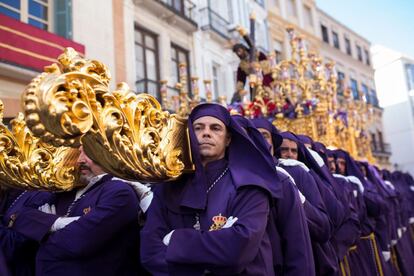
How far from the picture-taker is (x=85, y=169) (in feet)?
8.64

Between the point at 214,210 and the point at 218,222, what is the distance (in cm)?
7

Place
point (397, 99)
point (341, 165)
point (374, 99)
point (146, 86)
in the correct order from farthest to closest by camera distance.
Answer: point (397, 99) < point (374, 99) < point (146, 86) < point (341, 165)

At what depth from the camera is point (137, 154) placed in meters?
1.52

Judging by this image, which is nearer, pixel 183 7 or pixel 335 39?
pixel 183 7

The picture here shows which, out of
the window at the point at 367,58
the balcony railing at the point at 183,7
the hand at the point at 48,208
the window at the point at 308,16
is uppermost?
the window at the point at 308,16

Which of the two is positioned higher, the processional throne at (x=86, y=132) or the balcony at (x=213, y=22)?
the balcony at (x=213, y=22)

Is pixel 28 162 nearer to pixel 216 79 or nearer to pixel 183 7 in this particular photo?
pixel 183 7

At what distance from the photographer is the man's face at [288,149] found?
3641 millimetres

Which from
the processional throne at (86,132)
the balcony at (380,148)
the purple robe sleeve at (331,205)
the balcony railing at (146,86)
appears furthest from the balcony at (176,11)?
the balcony at (380,148)

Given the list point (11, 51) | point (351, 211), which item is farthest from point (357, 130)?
point (11, 51)

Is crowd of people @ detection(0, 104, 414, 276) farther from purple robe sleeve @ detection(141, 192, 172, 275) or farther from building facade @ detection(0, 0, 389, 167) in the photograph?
building facade @ detection(0, 0, 389, 167)

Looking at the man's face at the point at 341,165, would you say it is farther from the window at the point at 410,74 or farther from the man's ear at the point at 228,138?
the window at the point at 410,74

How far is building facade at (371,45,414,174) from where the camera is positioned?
96.8ft

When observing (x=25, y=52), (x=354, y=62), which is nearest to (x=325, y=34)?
(x=354, y=62)
